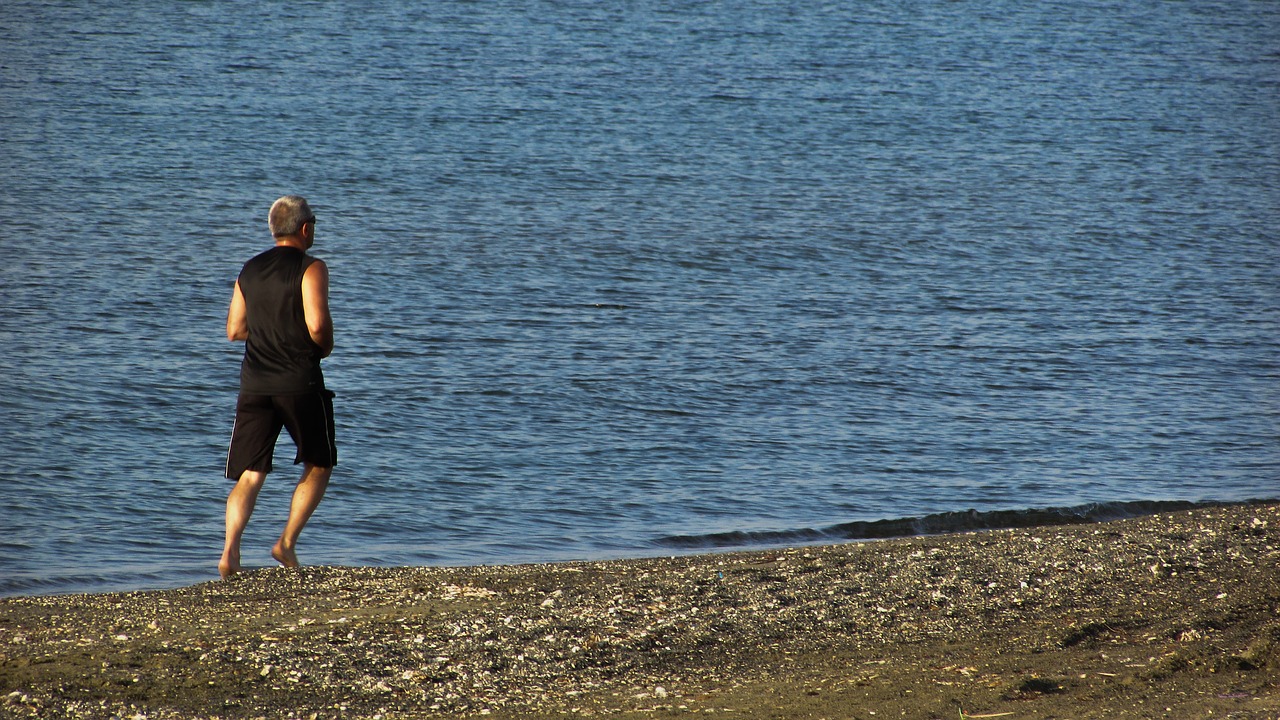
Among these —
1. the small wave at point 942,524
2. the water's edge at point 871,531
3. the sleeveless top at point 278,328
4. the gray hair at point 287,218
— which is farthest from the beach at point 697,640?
the small wave at point 942,524

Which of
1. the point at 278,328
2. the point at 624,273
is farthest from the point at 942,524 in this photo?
the point at 624,273

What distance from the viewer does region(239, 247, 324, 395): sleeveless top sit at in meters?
5.59

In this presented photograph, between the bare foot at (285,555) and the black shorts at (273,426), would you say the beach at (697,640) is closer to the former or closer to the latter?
the bare foot at (285,555)

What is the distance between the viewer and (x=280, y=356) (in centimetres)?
568

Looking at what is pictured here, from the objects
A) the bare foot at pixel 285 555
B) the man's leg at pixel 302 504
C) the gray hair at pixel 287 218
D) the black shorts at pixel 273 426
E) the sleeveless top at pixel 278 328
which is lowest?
the bare foot at pixel 285 555

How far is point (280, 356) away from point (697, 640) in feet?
6.28

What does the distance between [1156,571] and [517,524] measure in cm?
371

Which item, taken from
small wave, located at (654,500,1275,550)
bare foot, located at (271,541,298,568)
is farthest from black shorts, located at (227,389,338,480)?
small wave, located at (654,500,1275,550)

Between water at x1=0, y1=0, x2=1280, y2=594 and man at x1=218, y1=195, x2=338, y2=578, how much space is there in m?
1.83

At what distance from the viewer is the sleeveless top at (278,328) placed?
18.4 ft

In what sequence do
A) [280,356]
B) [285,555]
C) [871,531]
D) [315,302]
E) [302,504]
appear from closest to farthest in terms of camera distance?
[315,302]
[280,356]
[302,504]
[285,555]
[871,531]

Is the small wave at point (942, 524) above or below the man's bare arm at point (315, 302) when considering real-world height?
below

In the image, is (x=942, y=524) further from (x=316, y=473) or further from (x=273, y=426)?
(x=273, y=426)

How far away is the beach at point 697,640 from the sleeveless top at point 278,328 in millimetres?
810
